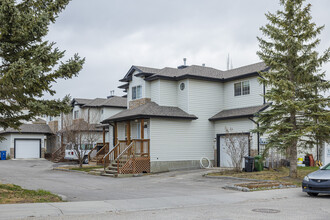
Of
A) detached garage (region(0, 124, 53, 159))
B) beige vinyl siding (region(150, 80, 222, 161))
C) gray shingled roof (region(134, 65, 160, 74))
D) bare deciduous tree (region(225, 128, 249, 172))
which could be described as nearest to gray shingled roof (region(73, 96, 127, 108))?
detached garage (region(0, 124, 53, 159))

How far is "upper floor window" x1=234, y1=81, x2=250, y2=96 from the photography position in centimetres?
2608

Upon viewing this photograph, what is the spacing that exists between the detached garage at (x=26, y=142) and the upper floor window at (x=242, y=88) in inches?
1060

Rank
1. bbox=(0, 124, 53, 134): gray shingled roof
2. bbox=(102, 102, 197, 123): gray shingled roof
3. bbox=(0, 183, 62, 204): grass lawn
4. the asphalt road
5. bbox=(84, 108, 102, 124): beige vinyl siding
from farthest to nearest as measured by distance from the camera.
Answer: bbox=(0, 124, 53, 134): gray shingled roof, bbox=(84, 108, 102, 124): beige vinyl siding, bbox=(102, 102, 197, 123): gray shingled roof, bbox=(0, 183, 62, 204): grass lawn, the asphalt road

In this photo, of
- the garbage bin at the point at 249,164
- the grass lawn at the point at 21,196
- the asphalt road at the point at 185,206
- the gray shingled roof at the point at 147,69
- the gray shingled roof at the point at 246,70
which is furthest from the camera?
the gray shingled roof at the point at 147,69

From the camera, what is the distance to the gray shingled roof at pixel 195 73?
26.5 meters

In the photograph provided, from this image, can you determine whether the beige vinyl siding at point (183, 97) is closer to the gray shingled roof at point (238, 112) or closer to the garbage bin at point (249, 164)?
the gray shingled roof at point (238, 112)

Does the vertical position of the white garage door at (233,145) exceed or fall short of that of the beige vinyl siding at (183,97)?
it falls short

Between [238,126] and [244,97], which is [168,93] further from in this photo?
[238,126]

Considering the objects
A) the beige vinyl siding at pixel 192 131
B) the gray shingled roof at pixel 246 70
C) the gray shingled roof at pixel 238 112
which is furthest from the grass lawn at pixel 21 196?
the gray shingled roof at pixel 246 70

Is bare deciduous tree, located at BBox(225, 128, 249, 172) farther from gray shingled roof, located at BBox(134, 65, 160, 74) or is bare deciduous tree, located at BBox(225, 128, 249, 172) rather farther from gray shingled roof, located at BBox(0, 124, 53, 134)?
gray shingled roof, located at BBox(0, 124, 53, 134)

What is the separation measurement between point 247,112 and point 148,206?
14.6 m

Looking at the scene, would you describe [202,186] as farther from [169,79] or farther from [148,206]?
[169,79]

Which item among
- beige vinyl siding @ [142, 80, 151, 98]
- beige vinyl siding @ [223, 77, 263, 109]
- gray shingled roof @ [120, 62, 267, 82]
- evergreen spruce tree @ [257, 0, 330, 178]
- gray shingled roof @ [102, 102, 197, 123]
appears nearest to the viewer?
evergreen spruce tree @ [257, 0, 330, 178]

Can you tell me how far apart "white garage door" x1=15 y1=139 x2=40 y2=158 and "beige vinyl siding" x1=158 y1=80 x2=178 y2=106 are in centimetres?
2369
